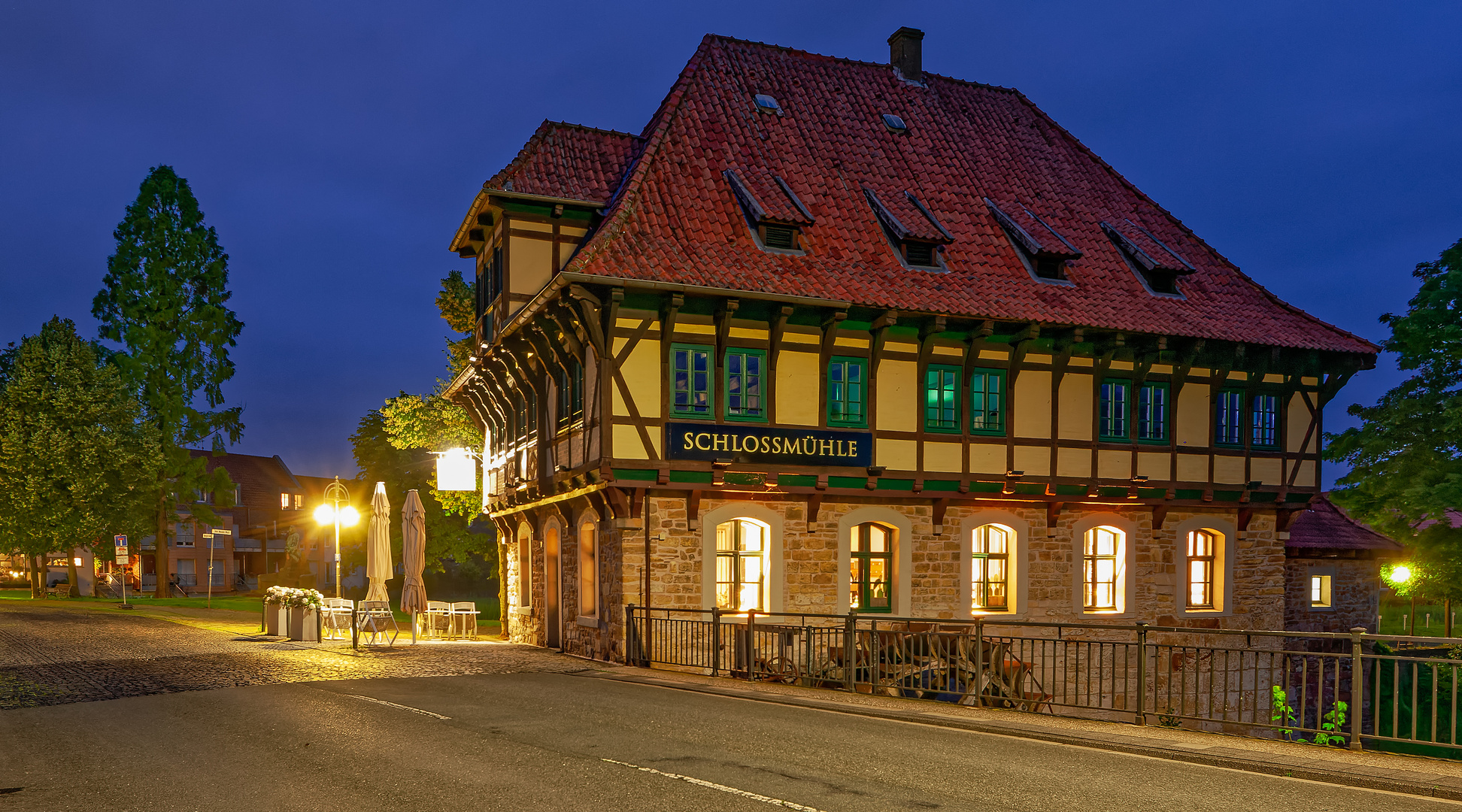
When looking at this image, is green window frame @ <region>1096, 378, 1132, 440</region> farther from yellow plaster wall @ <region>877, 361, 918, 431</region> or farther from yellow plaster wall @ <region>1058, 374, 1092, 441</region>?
yellow plaster wall @ <region>877, 361, 918, 431</region>

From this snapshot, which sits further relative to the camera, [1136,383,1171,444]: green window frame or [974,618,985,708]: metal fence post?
[1136,383,1171,444]: green window frame

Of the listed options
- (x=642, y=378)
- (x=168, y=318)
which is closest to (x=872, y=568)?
(x=642, y=378)

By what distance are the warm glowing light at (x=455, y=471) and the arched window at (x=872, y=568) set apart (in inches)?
523

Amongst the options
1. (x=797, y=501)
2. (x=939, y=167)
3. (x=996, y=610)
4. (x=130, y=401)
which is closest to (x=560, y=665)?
(x=797, y=501)

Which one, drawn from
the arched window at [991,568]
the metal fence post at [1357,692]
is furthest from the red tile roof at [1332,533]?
the metal fence post at [1357,692]

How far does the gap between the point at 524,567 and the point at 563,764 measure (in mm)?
17808

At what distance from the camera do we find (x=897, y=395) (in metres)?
21.0

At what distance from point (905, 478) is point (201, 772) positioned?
14029mm

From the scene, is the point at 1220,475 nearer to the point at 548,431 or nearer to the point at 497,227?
the point at 548,431

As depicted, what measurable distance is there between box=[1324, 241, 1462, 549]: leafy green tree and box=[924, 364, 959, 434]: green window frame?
10974 mm

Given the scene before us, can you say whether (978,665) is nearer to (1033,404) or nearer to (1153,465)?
(1033,404)

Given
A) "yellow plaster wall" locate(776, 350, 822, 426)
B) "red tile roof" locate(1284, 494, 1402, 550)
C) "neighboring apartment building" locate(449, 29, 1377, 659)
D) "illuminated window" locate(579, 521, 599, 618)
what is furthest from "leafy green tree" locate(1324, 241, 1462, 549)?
"illuminated window" locate(579, 521, 599, 618)

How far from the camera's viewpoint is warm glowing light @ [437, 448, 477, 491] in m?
30.1

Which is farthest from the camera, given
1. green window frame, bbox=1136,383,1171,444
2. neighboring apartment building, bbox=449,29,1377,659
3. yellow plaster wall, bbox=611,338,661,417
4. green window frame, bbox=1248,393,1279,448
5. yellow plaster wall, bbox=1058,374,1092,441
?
green window frame, bbox=1248,393,1279,448
